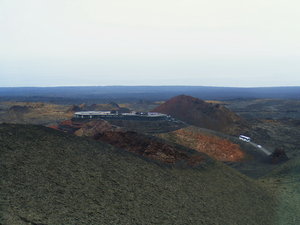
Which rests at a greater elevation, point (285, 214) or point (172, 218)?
point (172, 218)

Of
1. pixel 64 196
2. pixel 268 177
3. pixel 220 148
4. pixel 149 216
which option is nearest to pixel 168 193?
pixel 149 216

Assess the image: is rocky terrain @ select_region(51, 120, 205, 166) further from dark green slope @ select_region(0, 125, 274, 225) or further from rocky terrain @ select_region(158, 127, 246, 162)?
rocky terrain @ select_region(158, 127, 246, 162)

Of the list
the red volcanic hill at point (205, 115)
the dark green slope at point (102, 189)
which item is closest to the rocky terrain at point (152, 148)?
the dark green slope at point (102, 189)

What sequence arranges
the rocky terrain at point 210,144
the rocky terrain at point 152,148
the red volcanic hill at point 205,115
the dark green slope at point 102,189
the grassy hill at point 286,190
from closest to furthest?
the dark green slope at point 102,189 < the grassy hill at point 286,190 < the rocky terrain at point 152,148 < the rocky terrain at point 210,144 < the red volcanic hill at point 205,115

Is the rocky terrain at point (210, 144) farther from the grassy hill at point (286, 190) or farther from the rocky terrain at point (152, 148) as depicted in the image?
the rocky terrain at point (152, 148)

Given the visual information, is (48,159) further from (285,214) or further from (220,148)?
(220,148)

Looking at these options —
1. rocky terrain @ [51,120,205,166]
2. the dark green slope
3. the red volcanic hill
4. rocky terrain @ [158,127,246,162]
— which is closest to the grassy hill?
the dark green slope

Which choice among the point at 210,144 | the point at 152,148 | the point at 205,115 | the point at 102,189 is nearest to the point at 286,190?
the point at 152,148
